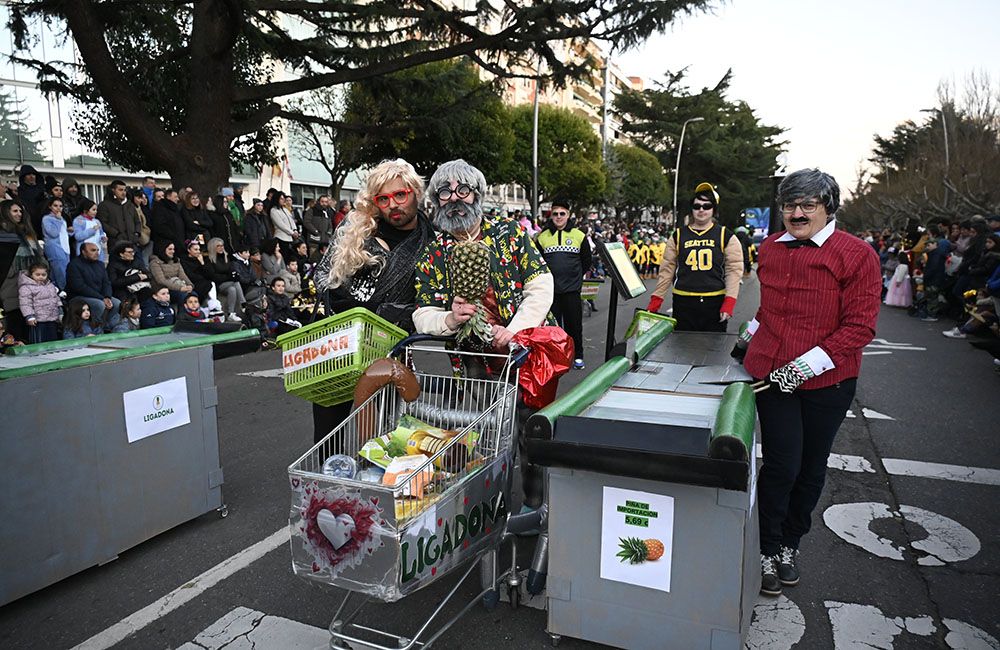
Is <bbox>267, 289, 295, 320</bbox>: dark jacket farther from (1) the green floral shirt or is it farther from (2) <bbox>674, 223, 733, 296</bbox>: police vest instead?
(1) the green floral shirt

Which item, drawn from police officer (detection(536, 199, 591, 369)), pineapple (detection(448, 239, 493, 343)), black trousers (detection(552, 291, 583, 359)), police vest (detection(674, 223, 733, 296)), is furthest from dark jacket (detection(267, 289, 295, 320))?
pineapple (detection(448, 239, 493, 343))

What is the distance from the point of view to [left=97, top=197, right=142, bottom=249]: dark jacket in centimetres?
1102

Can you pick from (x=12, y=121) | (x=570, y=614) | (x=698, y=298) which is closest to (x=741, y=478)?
(x=570, y=614)

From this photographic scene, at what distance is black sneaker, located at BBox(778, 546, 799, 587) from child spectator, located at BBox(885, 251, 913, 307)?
52.3 ft

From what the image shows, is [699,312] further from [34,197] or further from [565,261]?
[34,197]

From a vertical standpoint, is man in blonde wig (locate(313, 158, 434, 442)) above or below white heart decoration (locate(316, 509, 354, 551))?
above

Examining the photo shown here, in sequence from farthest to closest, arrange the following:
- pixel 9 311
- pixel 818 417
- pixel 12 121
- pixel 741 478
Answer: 1. pixel 12 121
2. pixel 9 311
3. pixel 818 417
4. pixel 741 478

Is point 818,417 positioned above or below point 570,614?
above

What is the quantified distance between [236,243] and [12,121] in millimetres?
18565

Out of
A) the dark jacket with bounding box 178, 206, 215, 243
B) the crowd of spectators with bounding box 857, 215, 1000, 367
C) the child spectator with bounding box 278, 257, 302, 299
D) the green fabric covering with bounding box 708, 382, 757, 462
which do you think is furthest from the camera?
the child spectator with bounding box 278, 257, 302, 299

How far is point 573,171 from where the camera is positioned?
45.5 m

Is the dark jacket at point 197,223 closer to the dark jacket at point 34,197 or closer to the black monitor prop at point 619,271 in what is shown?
the dark jacket at point 34,197

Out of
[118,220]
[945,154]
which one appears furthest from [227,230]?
[945,154]

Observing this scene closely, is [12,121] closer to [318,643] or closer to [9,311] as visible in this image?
[9,311]
